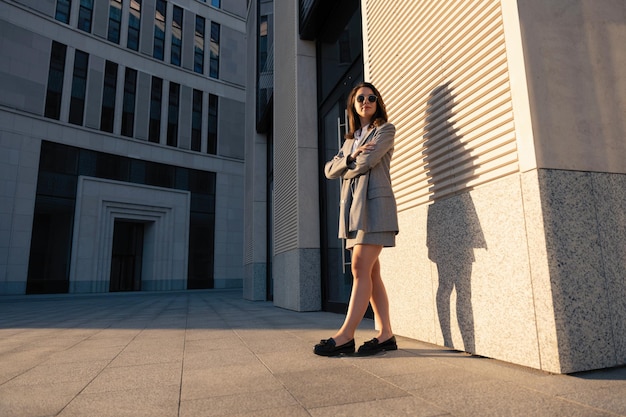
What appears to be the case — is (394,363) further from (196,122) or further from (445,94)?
(196,122)

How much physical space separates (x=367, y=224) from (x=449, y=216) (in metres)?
0.70

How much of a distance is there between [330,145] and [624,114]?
5.44 m

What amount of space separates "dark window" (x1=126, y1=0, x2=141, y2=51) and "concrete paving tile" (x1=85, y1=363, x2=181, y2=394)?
28.8 metres

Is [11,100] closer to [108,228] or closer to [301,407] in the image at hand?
[108,228]

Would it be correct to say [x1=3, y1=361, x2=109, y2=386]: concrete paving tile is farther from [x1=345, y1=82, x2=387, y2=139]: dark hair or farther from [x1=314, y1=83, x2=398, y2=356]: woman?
[x1=345, y1=82, x2=387, y2=139]: dark hair

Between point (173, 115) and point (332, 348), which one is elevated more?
point (173, 115)

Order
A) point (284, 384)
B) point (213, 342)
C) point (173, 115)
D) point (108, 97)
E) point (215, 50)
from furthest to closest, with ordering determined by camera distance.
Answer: point (215, 50), point (173, 115), point (108, 97), point (213, 342), point (284, 384)

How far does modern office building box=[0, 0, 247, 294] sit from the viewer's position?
848 inches

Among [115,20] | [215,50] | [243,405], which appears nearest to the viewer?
[243,405]

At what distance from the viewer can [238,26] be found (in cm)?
3238

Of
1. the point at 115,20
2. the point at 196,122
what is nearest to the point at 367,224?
the point at 196,122

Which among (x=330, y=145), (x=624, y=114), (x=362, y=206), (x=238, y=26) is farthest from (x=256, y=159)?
(x=238, y=26)

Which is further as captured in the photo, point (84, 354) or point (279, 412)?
point (84, 354)

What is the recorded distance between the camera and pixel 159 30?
28531mm
